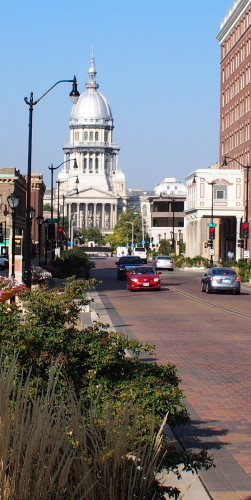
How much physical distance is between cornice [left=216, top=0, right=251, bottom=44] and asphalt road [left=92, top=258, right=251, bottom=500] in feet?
181

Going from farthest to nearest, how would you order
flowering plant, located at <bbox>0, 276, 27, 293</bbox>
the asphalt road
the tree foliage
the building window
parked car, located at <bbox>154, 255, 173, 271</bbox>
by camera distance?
the building window, parked car, located at <bbox>154, 255, 173, 271</bbox>, flowering plant, located at <bbox>0, 276, 27, 293</bbox>, the asphalt road, the tree foliage

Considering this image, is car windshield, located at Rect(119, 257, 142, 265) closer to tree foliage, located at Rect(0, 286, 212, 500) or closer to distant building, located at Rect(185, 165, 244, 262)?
distant building, located at Rect(185, 165, 244, 262)

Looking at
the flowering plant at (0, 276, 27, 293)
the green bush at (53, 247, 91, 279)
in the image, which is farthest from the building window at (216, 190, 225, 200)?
the flowering plant at (0, 276, 27, 293)

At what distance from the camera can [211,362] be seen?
17.1 metres

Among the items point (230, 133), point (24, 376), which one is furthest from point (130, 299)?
point (230, 133)

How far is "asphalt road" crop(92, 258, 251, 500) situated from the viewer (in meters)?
9.17

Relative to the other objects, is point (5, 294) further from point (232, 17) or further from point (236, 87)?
point (232, 17)

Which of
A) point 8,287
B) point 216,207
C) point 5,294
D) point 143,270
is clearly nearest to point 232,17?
point 216,207

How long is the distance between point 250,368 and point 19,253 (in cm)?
2217

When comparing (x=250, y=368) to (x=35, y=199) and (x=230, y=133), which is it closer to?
(x=230, y=133)

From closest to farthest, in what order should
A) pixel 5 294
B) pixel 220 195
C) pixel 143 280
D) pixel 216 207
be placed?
pixel 5 294, pixel 143 280, pixel 220 195, pixel 216 207

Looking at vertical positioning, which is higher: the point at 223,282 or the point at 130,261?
the point at 130,261

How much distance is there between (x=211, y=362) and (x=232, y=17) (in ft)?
269

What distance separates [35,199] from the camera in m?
125
